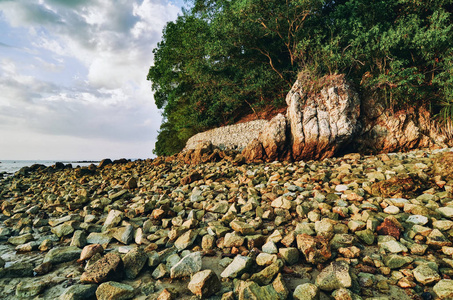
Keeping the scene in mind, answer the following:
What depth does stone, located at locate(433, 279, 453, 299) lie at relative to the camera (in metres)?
1.66

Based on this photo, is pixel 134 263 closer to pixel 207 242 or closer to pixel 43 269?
pixel 207 242

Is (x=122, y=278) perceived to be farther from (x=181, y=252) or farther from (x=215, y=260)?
(x=215, y=260)

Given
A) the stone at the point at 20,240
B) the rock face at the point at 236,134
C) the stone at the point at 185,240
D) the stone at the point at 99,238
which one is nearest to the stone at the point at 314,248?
the stone at the point at 185,240

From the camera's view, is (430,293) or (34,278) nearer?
(430,293)

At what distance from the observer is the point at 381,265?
2.08 metres

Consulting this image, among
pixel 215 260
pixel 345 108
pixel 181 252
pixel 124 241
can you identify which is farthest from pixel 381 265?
pixel 345 108

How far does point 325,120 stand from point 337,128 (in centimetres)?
63

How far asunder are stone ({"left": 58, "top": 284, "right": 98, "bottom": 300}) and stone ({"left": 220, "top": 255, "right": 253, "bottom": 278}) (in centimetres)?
123

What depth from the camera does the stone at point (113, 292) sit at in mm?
1861

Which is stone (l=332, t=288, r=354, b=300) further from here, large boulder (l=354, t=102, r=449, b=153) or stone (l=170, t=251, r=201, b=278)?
large boulder (l=354, t=102, r=449, b=153)

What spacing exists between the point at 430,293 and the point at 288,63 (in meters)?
16.1

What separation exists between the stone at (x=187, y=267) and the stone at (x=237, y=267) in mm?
290

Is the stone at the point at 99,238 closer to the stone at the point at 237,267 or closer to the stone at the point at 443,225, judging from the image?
the stone at the point at 237,267

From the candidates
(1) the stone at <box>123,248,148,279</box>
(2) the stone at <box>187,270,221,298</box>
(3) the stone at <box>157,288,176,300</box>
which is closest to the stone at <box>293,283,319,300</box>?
(2) the stone at <box>187,270,221,298</box>
